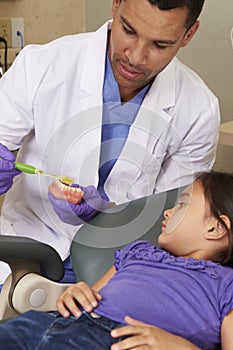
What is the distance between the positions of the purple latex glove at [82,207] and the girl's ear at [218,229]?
0.29 meters

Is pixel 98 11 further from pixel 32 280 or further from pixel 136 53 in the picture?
pixel 32 280

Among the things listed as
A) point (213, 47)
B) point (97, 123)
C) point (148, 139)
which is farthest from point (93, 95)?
point (213, 47)

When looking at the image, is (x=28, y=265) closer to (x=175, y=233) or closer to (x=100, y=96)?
(x=175, y=233)

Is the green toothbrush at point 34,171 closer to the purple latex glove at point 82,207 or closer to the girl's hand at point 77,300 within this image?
the purple latex glove at point 82,207

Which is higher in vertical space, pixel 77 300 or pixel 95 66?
pixel 95 66

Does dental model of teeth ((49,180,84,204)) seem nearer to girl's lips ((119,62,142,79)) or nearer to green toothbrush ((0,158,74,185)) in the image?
green toothbrush ((0,158,74,185))

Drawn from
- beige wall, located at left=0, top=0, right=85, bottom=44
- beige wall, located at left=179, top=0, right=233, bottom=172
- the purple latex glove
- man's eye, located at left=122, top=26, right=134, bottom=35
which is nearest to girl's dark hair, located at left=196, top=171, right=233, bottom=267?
the purple latex glove

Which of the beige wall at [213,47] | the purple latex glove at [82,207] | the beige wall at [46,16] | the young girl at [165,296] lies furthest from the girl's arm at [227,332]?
the beige wall at [213,47]

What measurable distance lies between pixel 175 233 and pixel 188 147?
16.4 inches

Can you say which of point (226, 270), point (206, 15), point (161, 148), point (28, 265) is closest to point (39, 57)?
point (161, 148)

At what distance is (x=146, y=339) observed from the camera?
100 centimetres

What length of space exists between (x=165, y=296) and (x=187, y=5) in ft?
2.19

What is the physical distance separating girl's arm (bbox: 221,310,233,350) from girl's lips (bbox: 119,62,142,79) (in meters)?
0.63

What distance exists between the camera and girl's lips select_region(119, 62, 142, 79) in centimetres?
144
